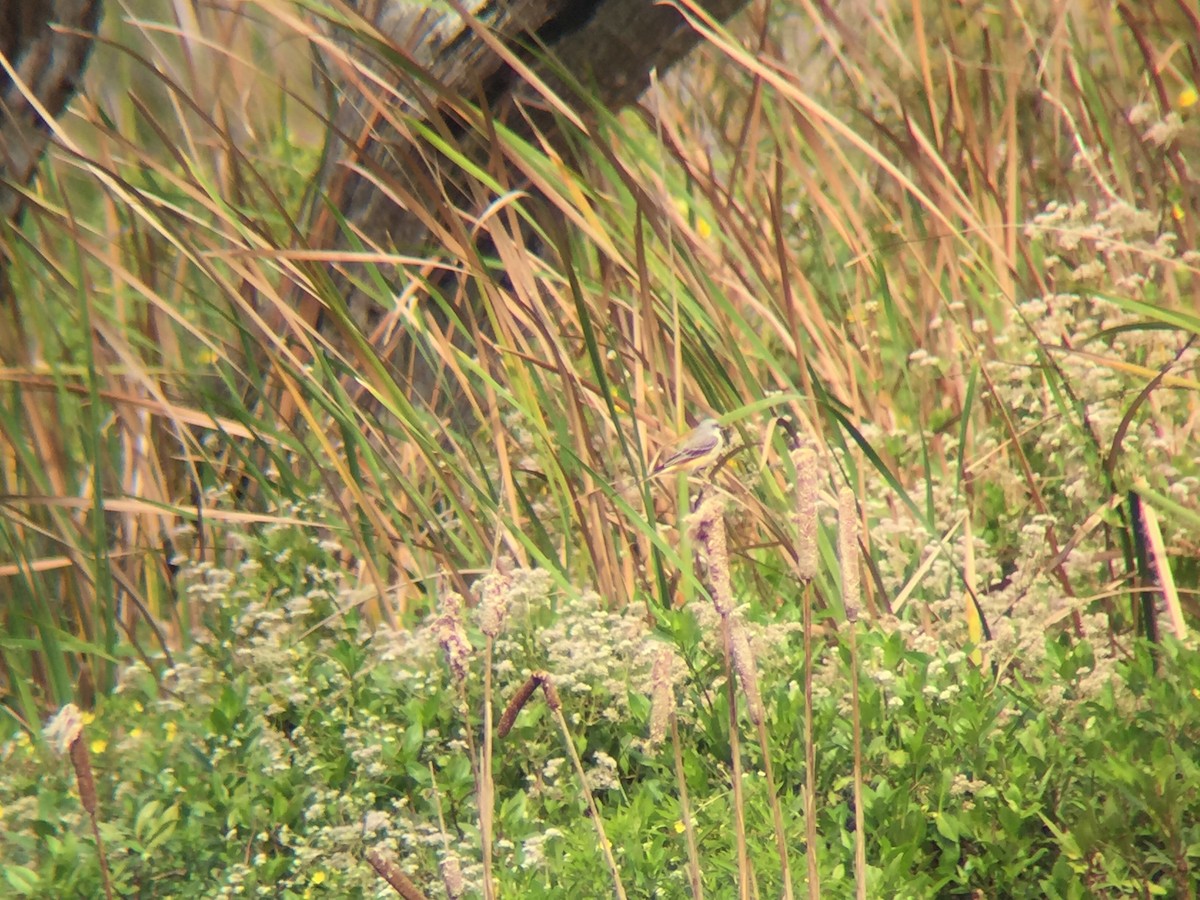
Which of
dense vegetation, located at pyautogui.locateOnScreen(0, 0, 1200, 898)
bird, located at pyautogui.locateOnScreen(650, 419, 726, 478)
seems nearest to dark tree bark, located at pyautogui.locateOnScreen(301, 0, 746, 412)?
dense vegetation, located at pyautogui.locateOnScreen(0, 0, 1200, 898)

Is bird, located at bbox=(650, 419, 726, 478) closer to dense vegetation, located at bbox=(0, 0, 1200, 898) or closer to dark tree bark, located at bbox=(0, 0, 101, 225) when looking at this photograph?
dense vegetation, located at bbox=(0, 0, 1200, 898)

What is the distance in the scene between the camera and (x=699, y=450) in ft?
7.64

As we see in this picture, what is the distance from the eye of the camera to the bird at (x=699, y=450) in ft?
7.53

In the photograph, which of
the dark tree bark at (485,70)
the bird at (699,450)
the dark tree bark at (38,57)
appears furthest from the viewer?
Answer: the dark tree bark at (485,70)

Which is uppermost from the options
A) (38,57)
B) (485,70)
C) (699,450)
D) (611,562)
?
(485,70)

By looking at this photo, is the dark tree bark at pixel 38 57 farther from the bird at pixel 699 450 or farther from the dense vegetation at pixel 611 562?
the bird at pixel 699 450

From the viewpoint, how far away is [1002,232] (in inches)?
125

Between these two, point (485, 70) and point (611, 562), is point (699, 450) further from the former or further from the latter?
point (485, 70)

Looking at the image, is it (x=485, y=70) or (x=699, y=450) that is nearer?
(x=699, y=450)

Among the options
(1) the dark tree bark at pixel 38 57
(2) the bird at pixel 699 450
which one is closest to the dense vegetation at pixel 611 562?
(2) the bird at pixel 699 450

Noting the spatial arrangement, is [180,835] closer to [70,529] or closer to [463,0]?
[70,529]

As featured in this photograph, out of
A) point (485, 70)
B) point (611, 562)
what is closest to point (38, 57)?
point (485, 70)

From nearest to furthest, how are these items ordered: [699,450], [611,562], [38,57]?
[699,450]
[611,562]
[38,57]

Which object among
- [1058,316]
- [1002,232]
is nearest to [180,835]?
[1058,316]
